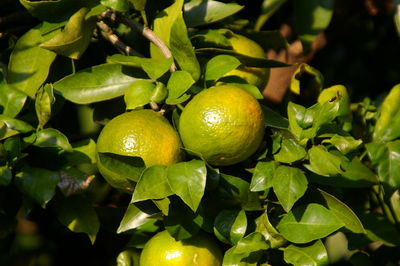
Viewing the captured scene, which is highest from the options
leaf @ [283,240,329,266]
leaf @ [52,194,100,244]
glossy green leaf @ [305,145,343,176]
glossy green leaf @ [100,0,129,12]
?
glossy green leaf @ [100,0,129,12]

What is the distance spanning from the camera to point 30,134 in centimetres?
103

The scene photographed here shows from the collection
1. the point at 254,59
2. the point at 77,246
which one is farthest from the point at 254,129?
the point at 77,246

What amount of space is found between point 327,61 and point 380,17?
0.69 feet

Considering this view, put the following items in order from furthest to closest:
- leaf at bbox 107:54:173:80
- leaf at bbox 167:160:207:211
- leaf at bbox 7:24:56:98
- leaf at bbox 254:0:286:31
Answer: leaf at bbox 254:0:286:31 < leaf at bbox 7:24:56:98 < leaf at bbox 107:54:173:80 < leaf at bbox 167:160:207:211

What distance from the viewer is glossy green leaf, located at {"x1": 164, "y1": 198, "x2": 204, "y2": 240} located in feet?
3.21

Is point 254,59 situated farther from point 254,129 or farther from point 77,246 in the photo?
point 77,246

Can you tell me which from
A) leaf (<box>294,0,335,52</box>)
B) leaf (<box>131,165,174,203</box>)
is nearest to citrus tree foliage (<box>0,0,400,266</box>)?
leaf (<box>131,165,174,203</box>)

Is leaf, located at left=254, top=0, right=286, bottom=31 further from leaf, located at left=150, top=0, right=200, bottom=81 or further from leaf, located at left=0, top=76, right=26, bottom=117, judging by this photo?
leaf, located at left=0, top=76, right=26, bottom=117

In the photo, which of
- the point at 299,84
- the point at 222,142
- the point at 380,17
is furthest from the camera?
the point at 380,17

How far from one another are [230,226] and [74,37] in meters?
0.42

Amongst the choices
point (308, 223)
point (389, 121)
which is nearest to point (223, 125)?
point (308, 223)

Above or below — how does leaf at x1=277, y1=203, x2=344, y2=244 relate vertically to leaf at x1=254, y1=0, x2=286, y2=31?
below

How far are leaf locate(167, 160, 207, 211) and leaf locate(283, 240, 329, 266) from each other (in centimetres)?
19

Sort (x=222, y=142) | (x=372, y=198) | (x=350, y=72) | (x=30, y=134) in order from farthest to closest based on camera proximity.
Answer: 1. (x=350, y=72)
2. (x=372, y=198)
3. (x=30, y=134)
4. (x=222, y=142)
